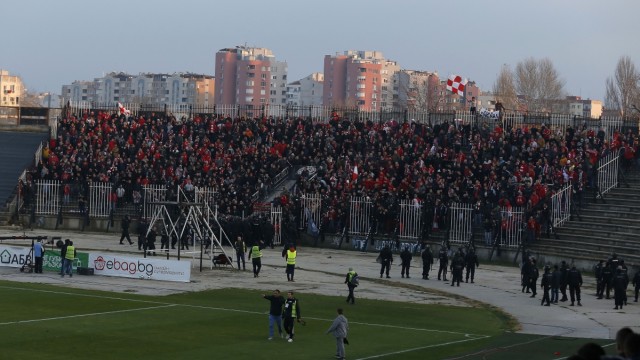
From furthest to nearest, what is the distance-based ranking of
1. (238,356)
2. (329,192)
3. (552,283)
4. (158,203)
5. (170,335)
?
1. (329,192)
2. (158,203)
3. (552,283)
4. (170,335)
5. (238,356)

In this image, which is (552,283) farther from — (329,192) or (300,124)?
(300,124)

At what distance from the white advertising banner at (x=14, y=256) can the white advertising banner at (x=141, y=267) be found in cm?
349

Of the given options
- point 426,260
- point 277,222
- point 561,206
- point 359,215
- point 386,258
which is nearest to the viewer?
point 426,260

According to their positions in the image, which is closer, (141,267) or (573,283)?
(573,283)

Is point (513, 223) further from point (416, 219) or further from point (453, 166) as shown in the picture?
point (453, 166)

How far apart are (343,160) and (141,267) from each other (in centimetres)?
2469

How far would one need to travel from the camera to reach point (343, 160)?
7081 centimetres

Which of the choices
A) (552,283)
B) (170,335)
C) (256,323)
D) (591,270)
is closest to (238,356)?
(170,335)

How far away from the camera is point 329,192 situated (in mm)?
67562

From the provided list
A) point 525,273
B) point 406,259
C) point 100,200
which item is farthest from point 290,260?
point 100,200

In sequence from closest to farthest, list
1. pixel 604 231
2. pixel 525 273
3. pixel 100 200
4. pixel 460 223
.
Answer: pixel 525 273
pixel 604 231
pixel 460 223
pixel 100 200

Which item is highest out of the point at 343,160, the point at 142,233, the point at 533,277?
the point at 343,160

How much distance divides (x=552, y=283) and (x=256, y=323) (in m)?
13.0

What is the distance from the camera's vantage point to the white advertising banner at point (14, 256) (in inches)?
2016
